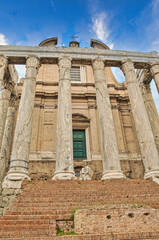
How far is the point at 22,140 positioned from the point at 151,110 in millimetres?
11698

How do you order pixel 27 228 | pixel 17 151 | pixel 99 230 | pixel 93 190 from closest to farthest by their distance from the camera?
pixel 99 230 < pixel 27 228 < pixel 93 190 < pixel 17 151

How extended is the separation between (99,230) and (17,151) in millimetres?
7241

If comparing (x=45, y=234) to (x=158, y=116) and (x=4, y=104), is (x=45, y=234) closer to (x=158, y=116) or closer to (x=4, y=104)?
(x=4, y=104)

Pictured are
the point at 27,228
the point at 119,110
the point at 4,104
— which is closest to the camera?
the point at 27,228

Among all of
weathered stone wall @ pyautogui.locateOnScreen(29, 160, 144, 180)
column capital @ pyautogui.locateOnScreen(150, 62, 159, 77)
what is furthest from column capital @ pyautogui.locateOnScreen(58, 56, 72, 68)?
weathered stone wall @ pyautogui.locateOnScreen(29, 160, 144, 180)

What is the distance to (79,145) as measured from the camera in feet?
60.0

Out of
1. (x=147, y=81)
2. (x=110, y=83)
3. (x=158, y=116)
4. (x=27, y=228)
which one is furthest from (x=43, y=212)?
(x=110, y=83)

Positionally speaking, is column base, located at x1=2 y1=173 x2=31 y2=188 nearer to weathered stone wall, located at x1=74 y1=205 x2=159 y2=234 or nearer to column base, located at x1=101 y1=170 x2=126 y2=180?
column base, located at x1=101 y1=170 x2=126 y2=180

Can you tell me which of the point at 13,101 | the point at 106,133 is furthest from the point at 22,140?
the point at 13,101

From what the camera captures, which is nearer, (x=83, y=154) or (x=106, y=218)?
(x=106, y=218)

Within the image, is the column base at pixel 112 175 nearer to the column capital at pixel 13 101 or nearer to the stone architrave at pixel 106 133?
the stone architrave at pixel 106 133

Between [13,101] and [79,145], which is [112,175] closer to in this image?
[79,145]

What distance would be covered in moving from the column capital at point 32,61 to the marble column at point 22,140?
20 cm

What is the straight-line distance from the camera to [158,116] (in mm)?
16797
